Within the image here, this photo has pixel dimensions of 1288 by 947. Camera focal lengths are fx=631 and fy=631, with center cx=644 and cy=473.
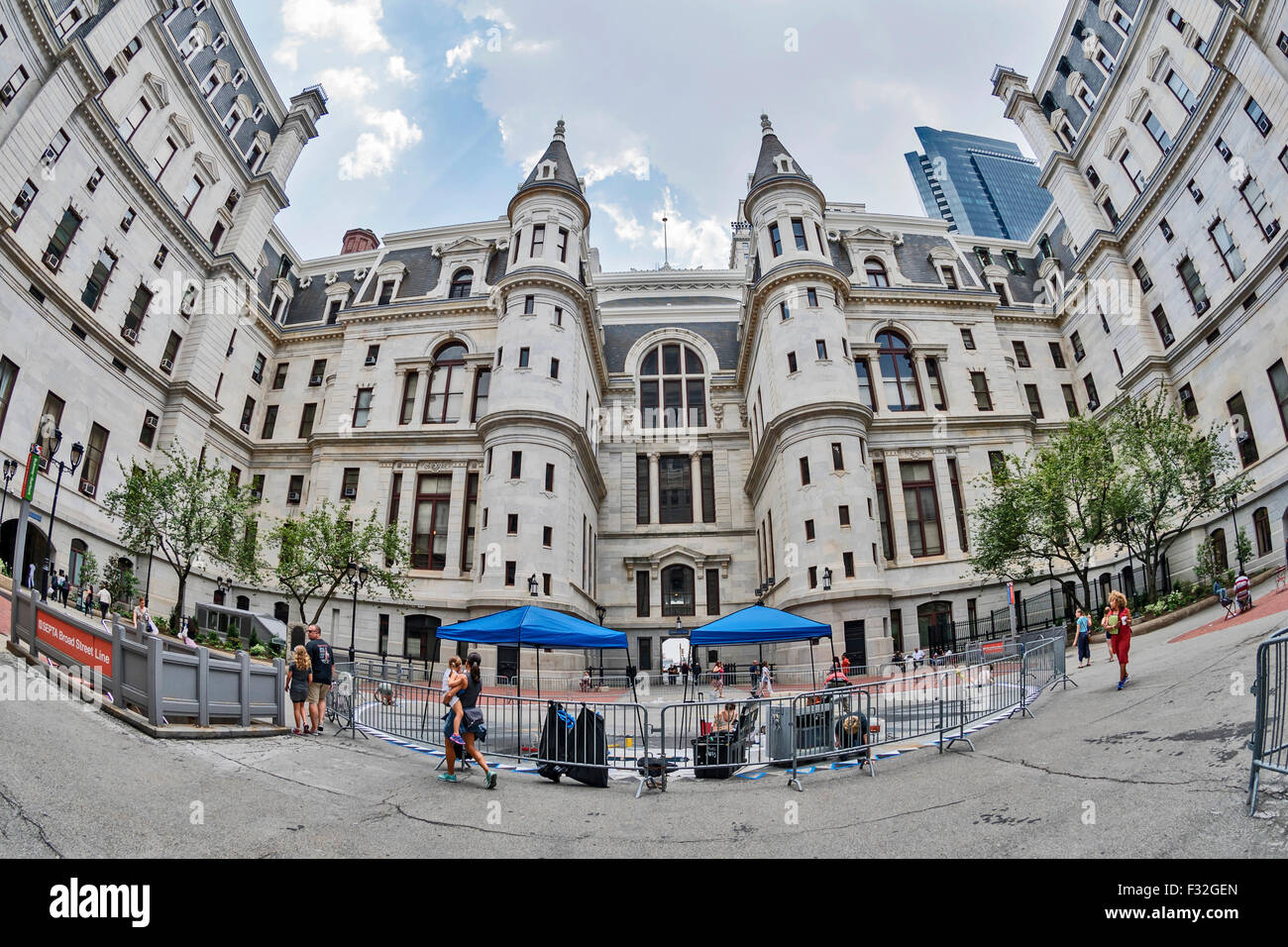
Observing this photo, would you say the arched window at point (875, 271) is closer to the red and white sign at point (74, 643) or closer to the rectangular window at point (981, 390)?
the rectangular window at point (981, 390)

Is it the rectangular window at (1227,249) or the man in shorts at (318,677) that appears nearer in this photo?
the man in shorts at (318,677)

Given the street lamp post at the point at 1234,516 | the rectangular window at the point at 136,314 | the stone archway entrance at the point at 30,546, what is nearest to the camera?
the stone archway entrance at the point at 30,546

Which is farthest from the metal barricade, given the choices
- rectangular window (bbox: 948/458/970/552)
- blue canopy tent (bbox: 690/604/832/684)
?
rectangular window (bbox: 948/458/970/552)

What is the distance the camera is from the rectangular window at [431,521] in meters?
35.1

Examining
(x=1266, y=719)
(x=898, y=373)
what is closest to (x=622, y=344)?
(x=898, y=373)

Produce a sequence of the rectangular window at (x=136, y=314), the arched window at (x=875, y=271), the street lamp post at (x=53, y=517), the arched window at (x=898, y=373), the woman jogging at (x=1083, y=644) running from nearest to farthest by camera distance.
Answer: the woman jogging at (x=1083, y=644) → the street lamp post at (x=53, y=517) → the rectangular window at (x=136, y=314) → the arched window at (x=898, y=373) → the arched window at (x=875, y=271)

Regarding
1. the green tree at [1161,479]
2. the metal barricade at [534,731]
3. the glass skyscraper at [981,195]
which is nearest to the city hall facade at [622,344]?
the green tree at [1161,479]

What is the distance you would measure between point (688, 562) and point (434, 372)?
20.0m

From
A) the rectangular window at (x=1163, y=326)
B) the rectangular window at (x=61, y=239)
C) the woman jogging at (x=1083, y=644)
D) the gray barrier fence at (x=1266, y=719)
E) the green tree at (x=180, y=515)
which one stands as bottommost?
the gray barrier fence at (x=1266, y=719)

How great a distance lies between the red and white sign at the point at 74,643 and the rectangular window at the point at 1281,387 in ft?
130

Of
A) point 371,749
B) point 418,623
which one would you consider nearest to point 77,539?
point 418,623

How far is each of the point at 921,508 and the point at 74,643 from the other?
34.9m
